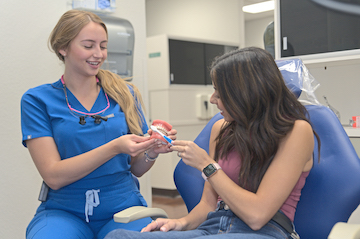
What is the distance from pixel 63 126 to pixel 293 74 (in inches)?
39.4

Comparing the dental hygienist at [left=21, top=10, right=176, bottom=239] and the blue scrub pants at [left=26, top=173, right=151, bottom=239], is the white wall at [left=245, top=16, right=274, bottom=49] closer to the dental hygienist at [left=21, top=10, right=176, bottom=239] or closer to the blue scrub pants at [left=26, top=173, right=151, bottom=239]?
the dental hygienist at [left=21, top=10, right=176, bottom=239]

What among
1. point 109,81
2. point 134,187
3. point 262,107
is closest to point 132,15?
point 109,81

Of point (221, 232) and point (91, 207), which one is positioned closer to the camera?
point (221, 232)

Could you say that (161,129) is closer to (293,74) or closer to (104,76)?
(104,76)

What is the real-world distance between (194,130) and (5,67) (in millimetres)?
3191

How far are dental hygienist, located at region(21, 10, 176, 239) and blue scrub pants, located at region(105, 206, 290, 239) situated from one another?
282mm

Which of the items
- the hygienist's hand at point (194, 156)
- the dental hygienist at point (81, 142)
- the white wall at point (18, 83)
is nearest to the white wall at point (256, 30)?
the white wall at point (18, 83)

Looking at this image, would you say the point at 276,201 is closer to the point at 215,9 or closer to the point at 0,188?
the point at 0,188

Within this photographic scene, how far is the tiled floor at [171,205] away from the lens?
411 centimetres

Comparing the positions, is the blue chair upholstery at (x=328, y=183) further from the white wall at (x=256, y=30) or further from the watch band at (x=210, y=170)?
the white wall at (x=256, y=30)

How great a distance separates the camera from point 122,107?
1801 millimetres

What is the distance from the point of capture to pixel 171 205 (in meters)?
4.53

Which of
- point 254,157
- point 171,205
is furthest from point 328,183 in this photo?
point 171,205

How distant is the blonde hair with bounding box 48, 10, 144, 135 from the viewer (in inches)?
65.9
